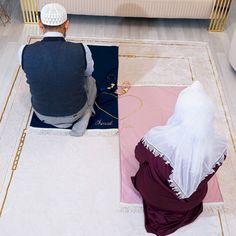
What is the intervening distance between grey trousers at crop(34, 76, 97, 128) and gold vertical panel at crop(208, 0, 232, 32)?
56.6 inches

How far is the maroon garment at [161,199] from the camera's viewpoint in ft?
4.63

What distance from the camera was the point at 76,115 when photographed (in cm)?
196

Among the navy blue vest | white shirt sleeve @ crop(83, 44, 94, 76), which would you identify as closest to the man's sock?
the navy blue vest

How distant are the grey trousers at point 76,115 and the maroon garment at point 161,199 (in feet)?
1.85

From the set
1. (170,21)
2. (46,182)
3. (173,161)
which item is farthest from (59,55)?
(170,21)

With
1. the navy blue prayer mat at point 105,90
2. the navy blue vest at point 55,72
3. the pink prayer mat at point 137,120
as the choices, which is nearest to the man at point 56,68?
the navy blue vest at point 55,72

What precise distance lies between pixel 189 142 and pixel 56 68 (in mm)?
840

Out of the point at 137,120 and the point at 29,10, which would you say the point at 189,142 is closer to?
the point at 137,120

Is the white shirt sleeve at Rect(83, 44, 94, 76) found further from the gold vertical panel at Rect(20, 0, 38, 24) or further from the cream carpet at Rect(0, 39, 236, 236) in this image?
the gold vertical panel at Rect(20, 0, 38, 24)

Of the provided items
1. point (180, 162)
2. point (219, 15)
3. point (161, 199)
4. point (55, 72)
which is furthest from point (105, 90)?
point (219, 15)

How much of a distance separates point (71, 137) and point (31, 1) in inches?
57.8

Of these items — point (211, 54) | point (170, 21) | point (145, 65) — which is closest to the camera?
point (145, 65)

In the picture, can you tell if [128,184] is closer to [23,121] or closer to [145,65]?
[23,121]

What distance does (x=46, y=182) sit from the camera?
5.80 ft
